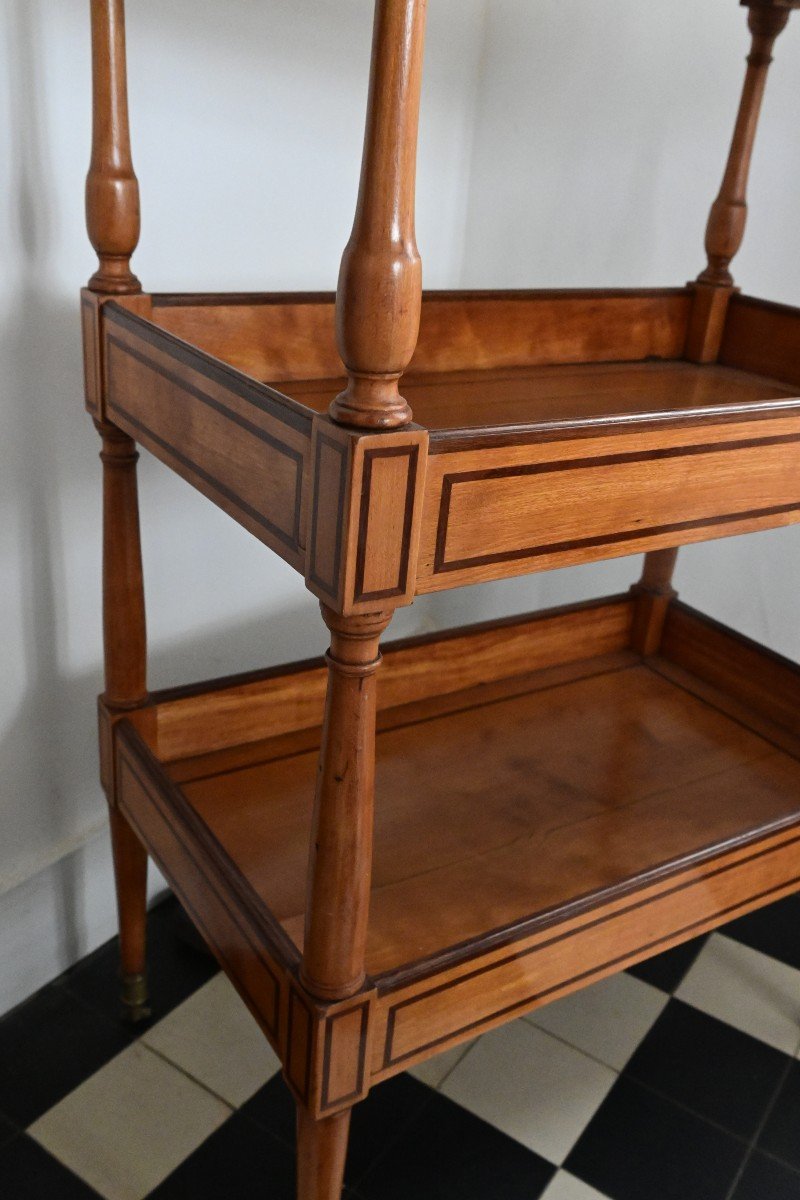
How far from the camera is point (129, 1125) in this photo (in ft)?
4.32

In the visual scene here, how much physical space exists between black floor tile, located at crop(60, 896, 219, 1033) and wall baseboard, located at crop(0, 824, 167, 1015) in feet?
0.08

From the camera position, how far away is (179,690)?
4.26ft

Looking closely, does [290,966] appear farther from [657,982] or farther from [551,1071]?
[657,982]

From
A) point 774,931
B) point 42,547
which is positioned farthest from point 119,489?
point 774,931

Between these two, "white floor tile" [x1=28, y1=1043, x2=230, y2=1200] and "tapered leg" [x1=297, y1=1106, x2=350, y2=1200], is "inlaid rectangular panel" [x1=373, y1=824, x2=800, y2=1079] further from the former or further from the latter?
"white floor tile" [x1=28, y1=1043, x2=230, y2=1200]

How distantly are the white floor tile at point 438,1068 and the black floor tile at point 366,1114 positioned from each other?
0.01 m

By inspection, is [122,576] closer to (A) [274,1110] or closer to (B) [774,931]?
(A) [274,1110]

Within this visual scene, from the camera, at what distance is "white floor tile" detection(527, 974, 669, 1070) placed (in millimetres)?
1474

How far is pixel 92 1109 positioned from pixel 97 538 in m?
0.69

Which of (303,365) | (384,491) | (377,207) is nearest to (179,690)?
(303,365)

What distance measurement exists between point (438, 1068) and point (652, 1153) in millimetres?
273

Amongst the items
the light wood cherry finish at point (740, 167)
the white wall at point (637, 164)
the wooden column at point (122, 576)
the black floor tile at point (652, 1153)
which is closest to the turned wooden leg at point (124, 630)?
the wooden column at point (122, 576)

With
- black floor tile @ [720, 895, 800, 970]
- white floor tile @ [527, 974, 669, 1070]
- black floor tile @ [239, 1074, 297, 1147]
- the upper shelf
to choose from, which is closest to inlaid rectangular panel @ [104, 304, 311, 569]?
the upper shelf

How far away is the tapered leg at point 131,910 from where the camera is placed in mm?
1367
